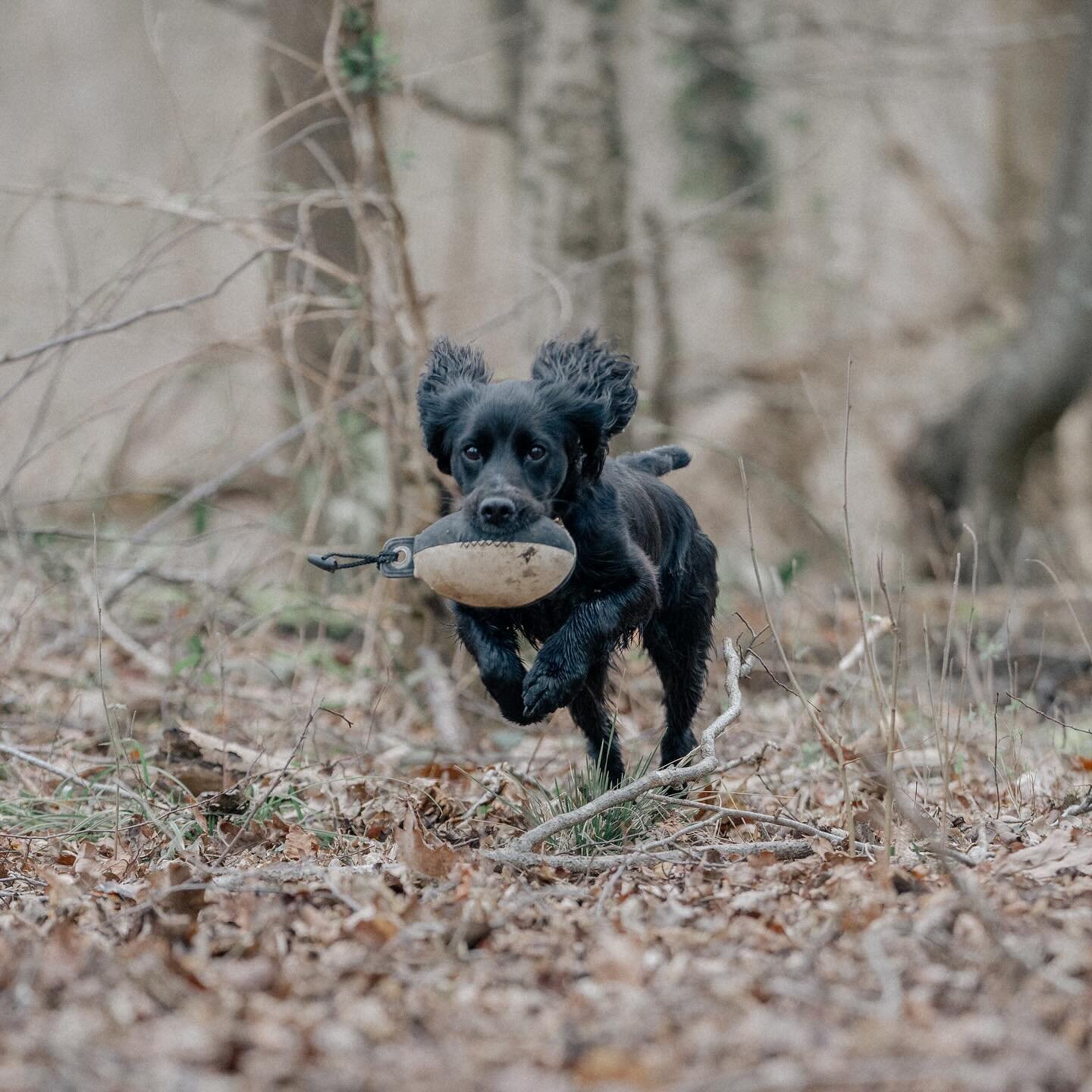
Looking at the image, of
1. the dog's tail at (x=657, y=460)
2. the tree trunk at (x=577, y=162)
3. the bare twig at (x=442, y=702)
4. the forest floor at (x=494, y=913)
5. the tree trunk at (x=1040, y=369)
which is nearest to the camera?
the forest floor at (x=494, y=913)

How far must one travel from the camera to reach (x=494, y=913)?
2891mm

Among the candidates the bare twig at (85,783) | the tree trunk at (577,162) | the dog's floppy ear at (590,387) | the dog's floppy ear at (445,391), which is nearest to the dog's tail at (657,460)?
the dog's floppy ear at (590,387)

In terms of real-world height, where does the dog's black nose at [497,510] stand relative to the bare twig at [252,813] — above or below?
above

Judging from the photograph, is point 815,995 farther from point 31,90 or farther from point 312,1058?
point 31,90

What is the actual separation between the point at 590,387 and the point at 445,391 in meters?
0.43

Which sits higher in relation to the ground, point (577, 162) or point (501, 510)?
point (577, 162)

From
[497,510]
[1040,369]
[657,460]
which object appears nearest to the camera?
[497,510]

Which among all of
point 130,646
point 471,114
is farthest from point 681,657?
point 471,114

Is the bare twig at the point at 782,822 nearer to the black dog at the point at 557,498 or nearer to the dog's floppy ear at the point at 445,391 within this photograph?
the black dog at the point at 557,498

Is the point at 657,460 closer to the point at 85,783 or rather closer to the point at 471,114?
the point at 85,783

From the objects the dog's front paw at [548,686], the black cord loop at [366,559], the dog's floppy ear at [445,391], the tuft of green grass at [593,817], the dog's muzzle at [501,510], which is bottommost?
the tuft of green grass at [593,817]

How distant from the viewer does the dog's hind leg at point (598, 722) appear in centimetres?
389

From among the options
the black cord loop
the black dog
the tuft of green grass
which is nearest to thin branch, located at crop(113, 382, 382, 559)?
the black dog

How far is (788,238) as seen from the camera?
1188 cm
